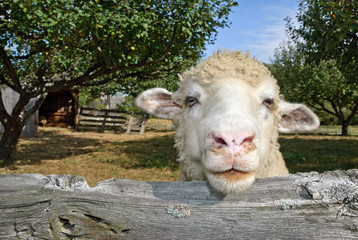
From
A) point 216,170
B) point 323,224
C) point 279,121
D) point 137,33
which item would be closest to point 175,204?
point 216,170

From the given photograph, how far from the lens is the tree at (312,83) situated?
2162 centimetres

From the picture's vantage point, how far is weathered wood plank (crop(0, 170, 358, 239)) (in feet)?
4.47

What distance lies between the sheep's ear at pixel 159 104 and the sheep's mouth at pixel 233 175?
4.63ft

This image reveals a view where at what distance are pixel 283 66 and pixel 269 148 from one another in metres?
25.0

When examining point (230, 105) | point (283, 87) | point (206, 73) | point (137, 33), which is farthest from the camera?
point (283, 87)

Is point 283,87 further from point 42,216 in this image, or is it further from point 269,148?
point 42,216

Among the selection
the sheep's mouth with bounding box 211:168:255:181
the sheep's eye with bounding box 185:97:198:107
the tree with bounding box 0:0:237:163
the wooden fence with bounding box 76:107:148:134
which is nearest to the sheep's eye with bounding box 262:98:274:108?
the sheep's eye with bounding box 185:97:198:107

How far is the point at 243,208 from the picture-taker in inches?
56.1

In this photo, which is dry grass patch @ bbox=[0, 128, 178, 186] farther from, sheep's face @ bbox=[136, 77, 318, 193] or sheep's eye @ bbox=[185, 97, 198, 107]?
sheep's eye @ bbox=[185, 97, 198, 107]

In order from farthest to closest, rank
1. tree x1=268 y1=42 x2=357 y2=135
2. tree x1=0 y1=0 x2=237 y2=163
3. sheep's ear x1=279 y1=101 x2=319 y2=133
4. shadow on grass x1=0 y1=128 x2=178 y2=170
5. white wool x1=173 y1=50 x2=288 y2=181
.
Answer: tree x1=268 y1=42 x2=357 y2=135, shadow on grass x1=0 y1=128 x2=178 y2=170, tree x1=0 y1=0 x2=237 y2=163, sheep's ear x1=279 y1=101 x2=319 y2=133, white wool x1=173 y1=50 x2=288 y2=181

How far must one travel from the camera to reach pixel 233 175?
1616 millimetres

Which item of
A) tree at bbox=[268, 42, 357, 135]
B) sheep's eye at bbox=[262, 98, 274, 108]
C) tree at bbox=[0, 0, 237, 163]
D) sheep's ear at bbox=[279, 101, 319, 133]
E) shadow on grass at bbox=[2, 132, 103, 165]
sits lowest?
shadow on grass at bbox=[2, 132, 103, 165]

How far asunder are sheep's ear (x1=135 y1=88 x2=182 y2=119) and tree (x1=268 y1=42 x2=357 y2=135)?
19912 mm

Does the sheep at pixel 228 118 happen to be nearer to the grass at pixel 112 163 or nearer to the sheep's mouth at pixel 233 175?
the sheep's mouth at pixel 233 175
